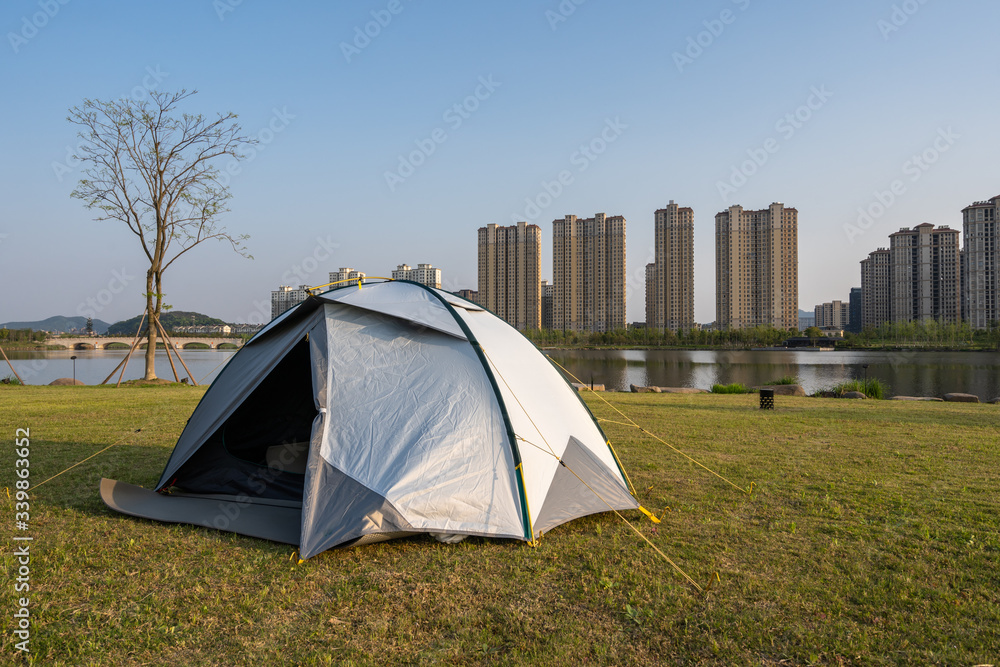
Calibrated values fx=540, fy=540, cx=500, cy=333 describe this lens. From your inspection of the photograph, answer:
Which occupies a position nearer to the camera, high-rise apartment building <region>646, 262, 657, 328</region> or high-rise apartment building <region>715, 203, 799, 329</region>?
high-rise apartment building <region>715, 203, 799, 329</region>

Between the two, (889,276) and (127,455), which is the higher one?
A: (889,276)

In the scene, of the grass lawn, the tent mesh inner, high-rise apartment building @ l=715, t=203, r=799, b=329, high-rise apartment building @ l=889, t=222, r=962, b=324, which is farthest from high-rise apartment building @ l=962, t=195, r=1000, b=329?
the tent mesh inner

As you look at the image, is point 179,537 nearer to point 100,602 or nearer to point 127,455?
point 100,602

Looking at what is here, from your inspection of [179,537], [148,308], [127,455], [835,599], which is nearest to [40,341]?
[148,308]

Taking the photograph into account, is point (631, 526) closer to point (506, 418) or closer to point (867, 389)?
point (506, 418)

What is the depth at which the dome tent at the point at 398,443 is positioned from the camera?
429 centimetres

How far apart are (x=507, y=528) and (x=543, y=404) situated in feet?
4.30

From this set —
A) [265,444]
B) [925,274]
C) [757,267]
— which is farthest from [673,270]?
[265,444]

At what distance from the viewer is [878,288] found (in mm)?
99500

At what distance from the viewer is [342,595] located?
11.5ft

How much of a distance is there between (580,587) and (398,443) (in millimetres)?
1809

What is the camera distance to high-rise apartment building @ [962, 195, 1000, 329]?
73.0 meters

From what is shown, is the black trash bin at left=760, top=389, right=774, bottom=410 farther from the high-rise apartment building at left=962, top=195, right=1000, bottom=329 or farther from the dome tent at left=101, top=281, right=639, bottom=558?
the high-rise apartment building at left=962, top=195, right=1000, bottom=329

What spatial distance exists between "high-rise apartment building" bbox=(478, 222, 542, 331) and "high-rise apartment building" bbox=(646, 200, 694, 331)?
23.3 metres
